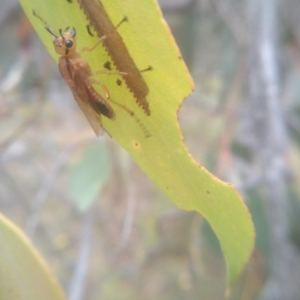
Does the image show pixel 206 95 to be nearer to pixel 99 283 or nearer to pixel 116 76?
pixel 99 283

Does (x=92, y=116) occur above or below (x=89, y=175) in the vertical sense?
above

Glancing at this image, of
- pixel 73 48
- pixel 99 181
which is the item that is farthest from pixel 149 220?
pixel 73 48

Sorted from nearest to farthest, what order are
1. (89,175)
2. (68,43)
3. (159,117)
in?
(159,117) → (68,43) → (89,175)

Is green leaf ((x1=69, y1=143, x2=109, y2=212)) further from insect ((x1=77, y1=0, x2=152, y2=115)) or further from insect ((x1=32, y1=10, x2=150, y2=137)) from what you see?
insect ((x1=77, y1=0, x2=152, y2=115))

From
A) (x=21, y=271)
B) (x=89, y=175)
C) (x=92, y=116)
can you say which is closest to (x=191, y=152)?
(x=89, y=175)

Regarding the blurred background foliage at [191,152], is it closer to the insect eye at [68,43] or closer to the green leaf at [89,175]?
the green leaf at [89,175]

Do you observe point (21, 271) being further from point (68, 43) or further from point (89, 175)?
point (89, 175)

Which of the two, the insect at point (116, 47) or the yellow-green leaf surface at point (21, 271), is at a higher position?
the insect at point (116, 47)

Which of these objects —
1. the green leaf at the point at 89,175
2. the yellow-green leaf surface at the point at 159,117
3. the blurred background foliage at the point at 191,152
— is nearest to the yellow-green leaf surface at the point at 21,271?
the yellow-green leaf surface at the point at 159,117
